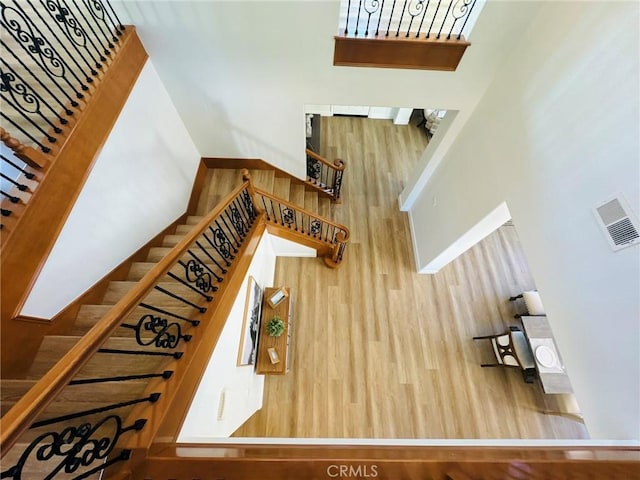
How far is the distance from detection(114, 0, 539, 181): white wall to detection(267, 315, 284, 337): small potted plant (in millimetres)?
2582

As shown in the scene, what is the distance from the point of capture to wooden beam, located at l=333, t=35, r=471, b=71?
290 cm

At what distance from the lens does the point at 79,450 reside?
1.10 metres

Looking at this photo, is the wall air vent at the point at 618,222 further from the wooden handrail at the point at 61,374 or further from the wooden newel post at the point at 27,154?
the wooden newel post at the point at 27,154

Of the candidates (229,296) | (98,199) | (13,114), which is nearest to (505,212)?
(229,296)

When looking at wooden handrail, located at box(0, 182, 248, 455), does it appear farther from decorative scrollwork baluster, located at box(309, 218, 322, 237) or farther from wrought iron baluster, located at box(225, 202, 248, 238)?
decorative scrollwork baluster, located at box(309, 218, 322, 237)

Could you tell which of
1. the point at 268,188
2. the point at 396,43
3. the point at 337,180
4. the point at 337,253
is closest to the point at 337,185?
the point at 337,180

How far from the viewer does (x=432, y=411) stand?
3.62 meters

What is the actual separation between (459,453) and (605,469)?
73 centimetres

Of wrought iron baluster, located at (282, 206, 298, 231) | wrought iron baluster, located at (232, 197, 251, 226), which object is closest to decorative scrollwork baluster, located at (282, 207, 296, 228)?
wrought iron baluster, located at (282, 206, 298, 231)

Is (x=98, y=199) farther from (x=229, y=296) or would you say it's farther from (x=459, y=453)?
(x=459, y=453)

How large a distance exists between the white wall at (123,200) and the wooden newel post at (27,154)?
1.22ft

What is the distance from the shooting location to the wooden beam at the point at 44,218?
1.83 meters

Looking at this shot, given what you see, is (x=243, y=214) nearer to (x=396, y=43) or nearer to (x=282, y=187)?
(x=282, y=187)

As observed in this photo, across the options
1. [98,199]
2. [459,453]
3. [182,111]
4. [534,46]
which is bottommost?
[459,453]
